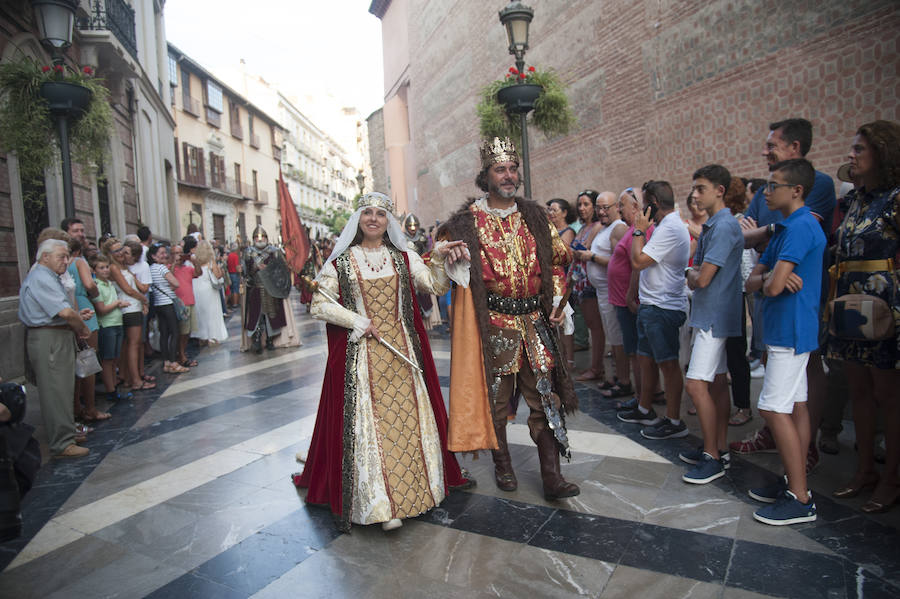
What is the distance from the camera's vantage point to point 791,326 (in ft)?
9.70

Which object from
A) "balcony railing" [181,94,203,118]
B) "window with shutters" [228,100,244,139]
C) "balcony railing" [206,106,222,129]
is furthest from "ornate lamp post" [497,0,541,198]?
"window with shutters" [228,100,244,139]

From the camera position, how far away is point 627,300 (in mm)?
4746

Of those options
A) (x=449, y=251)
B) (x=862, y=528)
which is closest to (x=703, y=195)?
(x=449, y=251)

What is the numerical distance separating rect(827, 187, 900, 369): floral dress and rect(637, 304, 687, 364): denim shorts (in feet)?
3.86

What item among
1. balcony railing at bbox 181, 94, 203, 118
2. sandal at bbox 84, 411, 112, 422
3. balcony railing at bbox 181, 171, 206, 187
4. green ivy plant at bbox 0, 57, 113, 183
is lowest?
sandal at bbox 84, 411, 112, 422

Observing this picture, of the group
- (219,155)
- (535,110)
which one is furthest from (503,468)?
(219,155)

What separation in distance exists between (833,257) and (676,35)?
7386 mm

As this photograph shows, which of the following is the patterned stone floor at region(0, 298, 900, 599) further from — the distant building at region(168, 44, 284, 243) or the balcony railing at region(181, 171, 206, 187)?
the balcony railing at region(181, 171, 206, 187)

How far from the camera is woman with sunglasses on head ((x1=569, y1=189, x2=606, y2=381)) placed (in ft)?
20.1

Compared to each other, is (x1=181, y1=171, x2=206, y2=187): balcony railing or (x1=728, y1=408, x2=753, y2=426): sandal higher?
(x1=181, y1=171, x2=206, y2=187): balcony railing

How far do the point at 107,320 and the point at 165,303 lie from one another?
159 cm

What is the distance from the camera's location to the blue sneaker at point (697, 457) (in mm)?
3623

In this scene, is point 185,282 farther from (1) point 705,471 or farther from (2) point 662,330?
(1) point 705,471

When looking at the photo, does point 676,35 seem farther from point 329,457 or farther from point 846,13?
point 329,457
